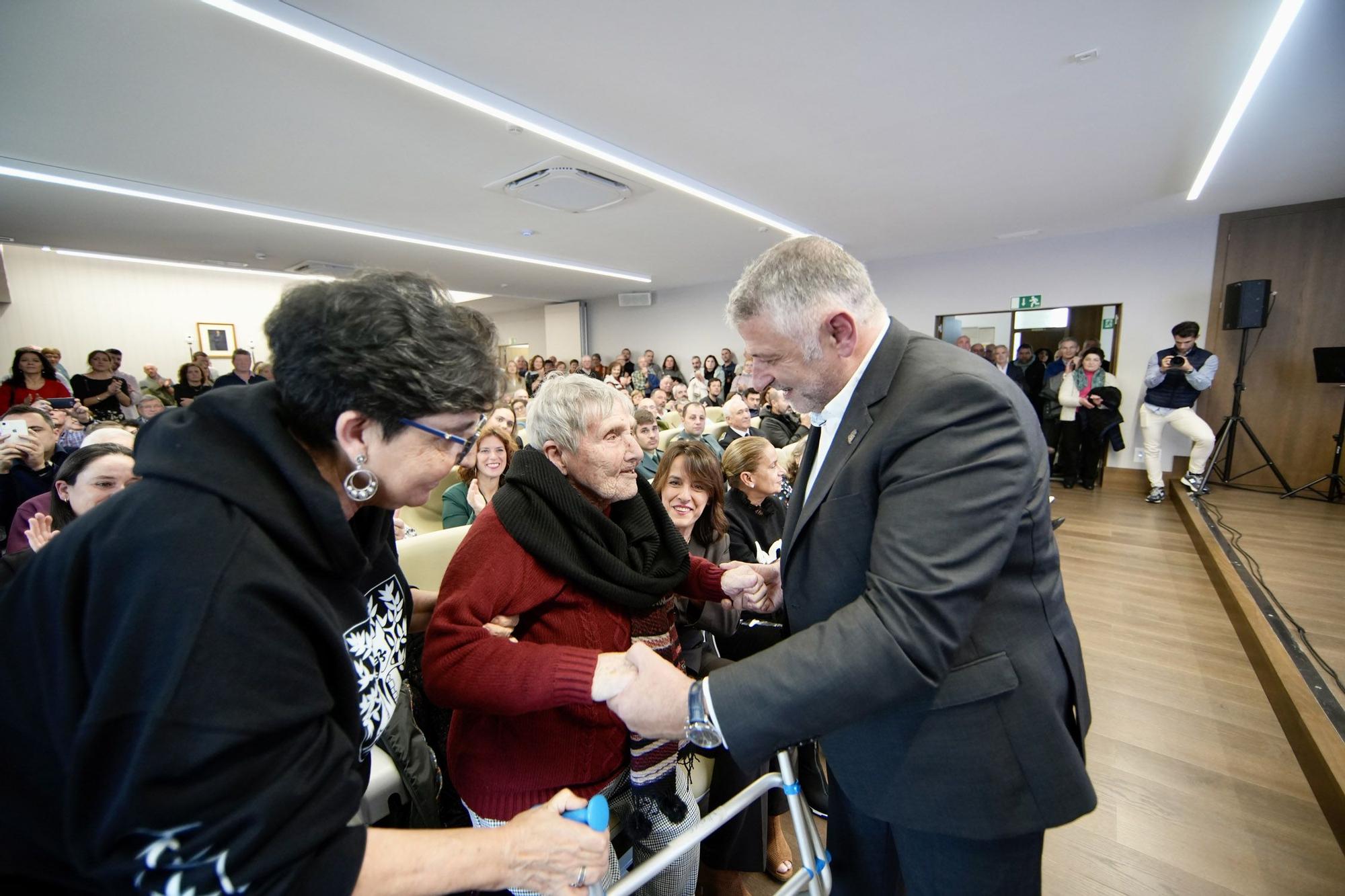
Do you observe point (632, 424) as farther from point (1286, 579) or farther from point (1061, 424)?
point (1061, 424)

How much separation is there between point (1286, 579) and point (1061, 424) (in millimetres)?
3661

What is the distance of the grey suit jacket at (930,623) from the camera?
2.64 feet

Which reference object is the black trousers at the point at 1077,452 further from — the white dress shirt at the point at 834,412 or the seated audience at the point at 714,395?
the white dress shirt at the point at 834,412

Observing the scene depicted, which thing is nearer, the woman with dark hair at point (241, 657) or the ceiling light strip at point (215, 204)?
the woman with dark hair at point (241, 657)

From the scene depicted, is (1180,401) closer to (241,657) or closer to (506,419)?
(506,419)

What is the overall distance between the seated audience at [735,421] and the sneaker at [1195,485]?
4833 millimetres

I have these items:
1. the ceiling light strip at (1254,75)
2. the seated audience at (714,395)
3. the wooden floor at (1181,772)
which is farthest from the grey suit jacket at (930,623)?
the seated audience at (714,395)

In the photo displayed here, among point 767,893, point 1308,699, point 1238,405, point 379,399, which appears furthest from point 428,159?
point 1238,405

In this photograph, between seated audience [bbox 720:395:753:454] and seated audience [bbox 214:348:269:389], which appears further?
seated audience [bbox 214:348:269:389]

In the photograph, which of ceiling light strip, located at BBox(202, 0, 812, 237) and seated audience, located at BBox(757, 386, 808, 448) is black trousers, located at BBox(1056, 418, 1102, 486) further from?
ceiling light strip, located at BBox(202, 0, 812, 237)

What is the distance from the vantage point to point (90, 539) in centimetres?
56

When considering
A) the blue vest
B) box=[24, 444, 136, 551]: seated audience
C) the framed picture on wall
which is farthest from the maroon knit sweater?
the framed picture on wall

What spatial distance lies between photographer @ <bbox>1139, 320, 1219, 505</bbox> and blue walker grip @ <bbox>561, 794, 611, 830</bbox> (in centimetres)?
729

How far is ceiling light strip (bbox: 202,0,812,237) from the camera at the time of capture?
2.35 meters
